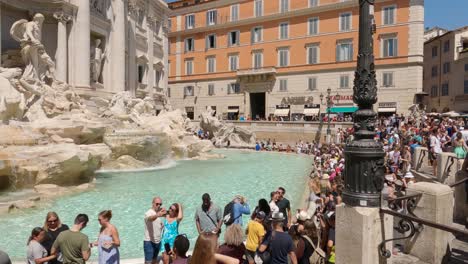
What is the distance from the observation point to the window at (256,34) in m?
37.3

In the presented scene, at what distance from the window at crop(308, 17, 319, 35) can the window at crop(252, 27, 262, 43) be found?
5260 millimetres

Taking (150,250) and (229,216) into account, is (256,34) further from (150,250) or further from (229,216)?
(150,250)

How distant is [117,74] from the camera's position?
24.9m

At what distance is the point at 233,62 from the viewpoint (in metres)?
→ 38.8

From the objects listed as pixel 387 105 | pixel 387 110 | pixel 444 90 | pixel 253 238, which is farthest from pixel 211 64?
pixel 253 238

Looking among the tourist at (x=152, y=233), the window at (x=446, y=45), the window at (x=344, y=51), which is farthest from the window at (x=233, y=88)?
the tourist at (x=152, y=233)

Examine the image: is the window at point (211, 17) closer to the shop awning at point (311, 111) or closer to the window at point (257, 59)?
the window at point (257, 59)

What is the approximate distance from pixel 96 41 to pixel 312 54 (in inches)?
787

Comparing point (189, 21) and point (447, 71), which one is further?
point (189, 21)

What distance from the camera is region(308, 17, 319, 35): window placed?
34.2 m

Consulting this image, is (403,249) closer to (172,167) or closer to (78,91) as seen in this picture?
(172,167)

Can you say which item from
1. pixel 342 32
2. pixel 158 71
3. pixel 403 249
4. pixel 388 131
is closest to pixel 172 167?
pixel 388 131

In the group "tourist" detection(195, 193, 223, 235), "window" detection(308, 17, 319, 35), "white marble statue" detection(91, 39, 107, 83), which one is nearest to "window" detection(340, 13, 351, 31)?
"window" detection(308, 17, 319, 35)

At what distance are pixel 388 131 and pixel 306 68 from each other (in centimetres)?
1630
